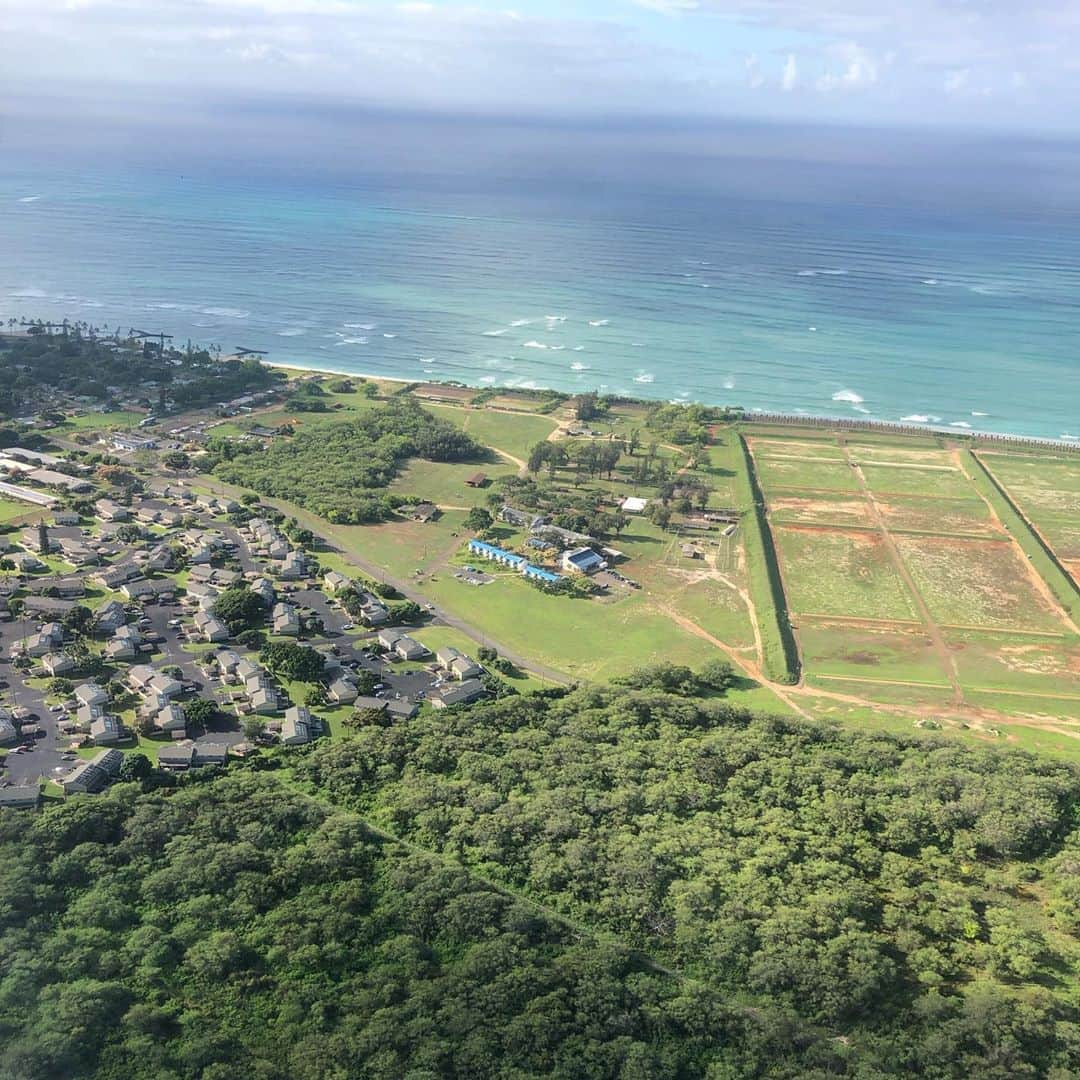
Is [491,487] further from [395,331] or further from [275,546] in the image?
[395,331]

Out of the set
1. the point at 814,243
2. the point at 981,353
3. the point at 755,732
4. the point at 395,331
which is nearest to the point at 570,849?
the point at 755,732

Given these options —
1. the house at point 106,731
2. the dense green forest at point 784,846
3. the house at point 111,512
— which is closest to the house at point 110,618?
the house at point 106,731

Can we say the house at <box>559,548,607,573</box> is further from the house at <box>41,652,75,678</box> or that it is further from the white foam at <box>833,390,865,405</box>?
A: the white foam at <box>833,390,865,405</box>

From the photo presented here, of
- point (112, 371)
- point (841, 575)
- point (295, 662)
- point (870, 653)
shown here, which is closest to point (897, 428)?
point (841, 575)

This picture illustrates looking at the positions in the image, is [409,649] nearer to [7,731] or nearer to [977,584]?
[7,731]

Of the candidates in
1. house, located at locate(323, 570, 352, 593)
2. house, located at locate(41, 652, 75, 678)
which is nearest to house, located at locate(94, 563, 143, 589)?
house, located at locate(41, 652, 75, 678)

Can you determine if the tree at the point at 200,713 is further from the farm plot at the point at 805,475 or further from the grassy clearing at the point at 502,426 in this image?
the farm plot at the point at 805,475
